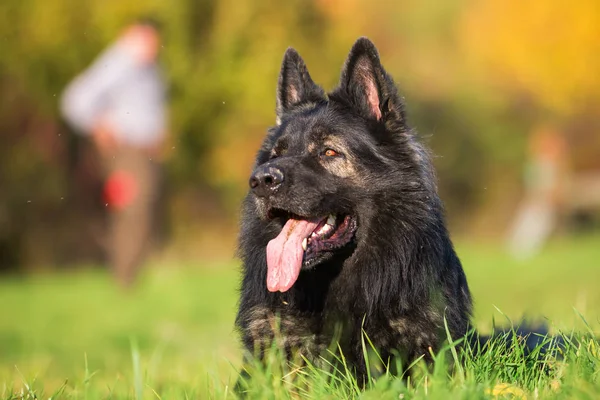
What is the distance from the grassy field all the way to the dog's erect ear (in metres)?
1.47

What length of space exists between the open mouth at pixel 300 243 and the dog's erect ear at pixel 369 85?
2.37 feet

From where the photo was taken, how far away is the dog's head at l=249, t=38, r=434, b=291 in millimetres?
4910

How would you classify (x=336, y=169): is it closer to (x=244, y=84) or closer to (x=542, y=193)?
(x=244, y=84)

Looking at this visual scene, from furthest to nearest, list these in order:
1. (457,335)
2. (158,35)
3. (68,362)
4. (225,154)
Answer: (225,154)
(158,35)
(68,362)
(457,335)

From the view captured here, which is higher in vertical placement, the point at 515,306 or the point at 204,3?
the point at 204,3

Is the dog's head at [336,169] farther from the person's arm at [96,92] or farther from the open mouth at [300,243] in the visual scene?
the person's arm at [96,92]

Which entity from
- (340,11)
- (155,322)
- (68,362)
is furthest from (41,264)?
(68,362)

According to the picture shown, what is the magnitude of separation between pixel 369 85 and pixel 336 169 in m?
0.61

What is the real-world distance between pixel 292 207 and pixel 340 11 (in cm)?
2187

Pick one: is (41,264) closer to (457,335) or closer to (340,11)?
(340,11)

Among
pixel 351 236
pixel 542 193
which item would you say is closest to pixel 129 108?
pixel 351 236

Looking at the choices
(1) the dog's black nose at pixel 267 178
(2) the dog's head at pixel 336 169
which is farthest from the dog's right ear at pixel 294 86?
(1) the dog's black nose at pixel 267 178

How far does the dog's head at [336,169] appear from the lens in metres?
4.91

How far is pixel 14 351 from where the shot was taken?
35.4ft
